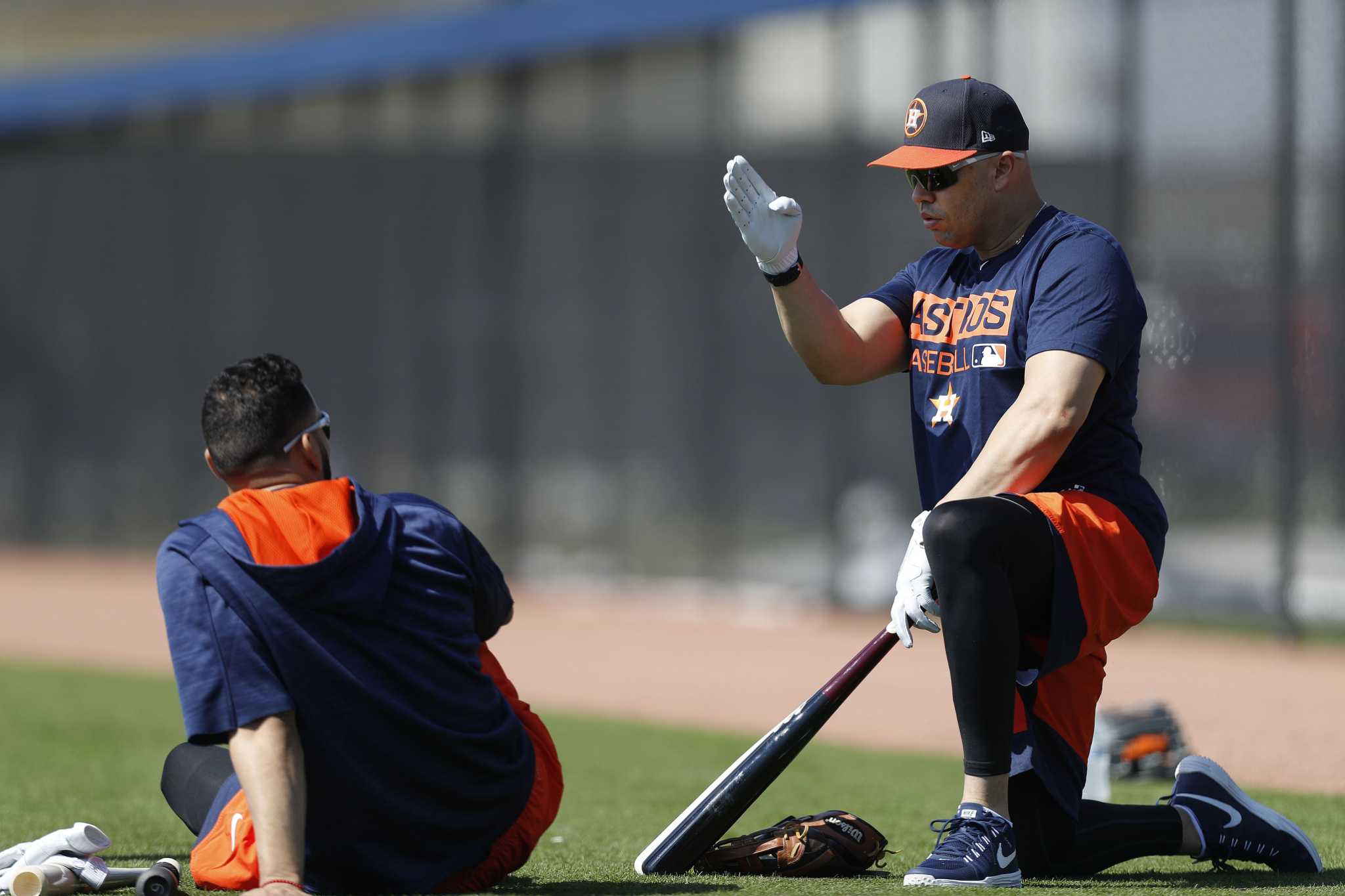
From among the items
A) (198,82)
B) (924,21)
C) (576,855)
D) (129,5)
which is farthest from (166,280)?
(129,5)

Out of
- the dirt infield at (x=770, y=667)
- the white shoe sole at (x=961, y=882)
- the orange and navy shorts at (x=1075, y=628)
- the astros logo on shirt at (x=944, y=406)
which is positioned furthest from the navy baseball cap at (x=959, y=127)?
the dirt infield at (x=770, y=667)

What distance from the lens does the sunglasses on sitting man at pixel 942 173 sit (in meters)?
3.91

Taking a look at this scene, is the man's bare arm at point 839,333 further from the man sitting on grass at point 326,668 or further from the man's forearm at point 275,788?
the man's forearm at point 275,788

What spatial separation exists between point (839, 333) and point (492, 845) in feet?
4.78

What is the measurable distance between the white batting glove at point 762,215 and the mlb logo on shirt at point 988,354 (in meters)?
0.49

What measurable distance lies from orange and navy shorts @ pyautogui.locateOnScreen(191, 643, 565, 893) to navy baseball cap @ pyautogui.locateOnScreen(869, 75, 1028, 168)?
55.9 inches

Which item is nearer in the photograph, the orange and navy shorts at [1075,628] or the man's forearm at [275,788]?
the man's forearm at [275,788]

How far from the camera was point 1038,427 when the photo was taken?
3578 mm

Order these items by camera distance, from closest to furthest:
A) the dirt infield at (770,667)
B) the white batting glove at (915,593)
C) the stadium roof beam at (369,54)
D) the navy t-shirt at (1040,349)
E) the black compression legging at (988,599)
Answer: the black compression legging at (988,599)
the white batting glove at (915,593)
the navy t-shirt at (1040,349)
the dirt infield at (770,667)
the stadium roof beam at (369,54)

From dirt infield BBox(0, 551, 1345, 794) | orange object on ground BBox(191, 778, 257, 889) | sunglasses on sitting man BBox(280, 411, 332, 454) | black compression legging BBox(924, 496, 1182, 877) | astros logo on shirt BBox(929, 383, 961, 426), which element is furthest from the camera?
dirt infield BBox(0, 551, 1345, 794)

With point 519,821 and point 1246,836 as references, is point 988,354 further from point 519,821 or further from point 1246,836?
point 519,821

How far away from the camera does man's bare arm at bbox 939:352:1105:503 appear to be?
358cm

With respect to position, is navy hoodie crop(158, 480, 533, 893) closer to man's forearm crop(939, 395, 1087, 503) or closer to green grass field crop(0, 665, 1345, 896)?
green grass field crop(0, 665, 1345, 896)

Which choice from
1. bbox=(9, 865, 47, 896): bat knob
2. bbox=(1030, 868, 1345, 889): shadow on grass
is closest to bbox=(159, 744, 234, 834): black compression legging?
bbox=(9, 865, 47, 896): bat knob
